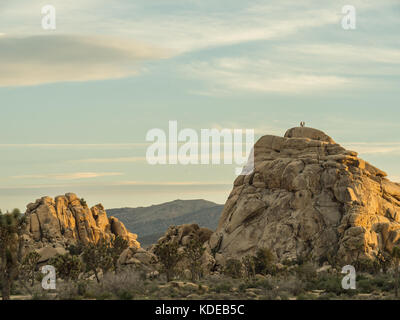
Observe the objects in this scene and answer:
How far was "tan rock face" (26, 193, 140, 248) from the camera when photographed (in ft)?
329

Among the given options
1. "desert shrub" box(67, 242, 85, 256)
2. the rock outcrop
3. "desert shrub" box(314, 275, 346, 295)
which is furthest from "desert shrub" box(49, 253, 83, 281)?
"desert shrub" box(67, 242, 85, 256)

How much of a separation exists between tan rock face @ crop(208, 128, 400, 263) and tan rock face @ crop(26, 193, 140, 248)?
1020 inches

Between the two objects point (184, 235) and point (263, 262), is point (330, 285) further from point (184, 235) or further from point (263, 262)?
point (184, 235)

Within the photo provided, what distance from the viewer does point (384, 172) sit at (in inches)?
3684

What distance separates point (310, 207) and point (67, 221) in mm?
44865

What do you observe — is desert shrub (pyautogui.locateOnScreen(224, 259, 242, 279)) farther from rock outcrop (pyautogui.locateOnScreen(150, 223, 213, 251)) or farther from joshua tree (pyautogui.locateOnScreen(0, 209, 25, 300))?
joshua tree (pyautogui.locateOnScreen(0, 209, 25, 300))

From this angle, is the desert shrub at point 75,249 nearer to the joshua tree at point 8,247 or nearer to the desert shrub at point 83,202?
the desert shrub at point 83,202

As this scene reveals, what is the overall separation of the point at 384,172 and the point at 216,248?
29788mm

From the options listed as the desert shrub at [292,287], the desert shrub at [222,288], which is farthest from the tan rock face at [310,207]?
the desert shrub at [222,288]

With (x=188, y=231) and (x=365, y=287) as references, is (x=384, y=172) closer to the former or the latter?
(x=188, y=231)

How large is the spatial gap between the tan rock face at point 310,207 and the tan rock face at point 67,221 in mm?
25916

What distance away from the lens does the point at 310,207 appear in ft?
268
